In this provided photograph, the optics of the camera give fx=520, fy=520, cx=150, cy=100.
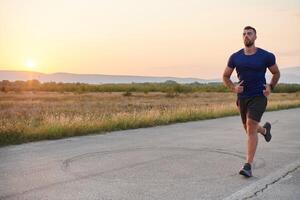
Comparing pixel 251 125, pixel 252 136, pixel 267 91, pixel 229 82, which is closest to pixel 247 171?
pixel 252 136

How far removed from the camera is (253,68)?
7395 millimetres

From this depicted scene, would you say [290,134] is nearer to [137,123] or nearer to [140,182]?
[137,123]

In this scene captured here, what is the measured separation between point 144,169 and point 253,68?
88.3 inches

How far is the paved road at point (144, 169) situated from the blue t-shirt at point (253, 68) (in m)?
1.26

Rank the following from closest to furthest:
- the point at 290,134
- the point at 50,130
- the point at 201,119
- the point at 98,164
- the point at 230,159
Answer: the point at 98,164, the point at 230,159, the point at 50,130, the point at 290,134, the point at 201,119

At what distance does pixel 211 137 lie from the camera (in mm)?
13359

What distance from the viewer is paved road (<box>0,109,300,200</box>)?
628cm

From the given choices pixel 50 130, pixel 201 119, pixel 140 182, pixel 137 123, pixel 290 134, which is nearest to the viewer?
pixel 140 182

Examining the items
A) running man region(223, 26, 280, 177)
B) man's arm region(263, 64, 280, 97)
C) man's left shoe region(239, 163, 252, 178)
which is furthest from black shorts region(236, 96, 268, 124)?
man's left shoe region(239, 163, 252, 178)

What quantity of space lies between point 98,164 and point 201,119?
13434mm

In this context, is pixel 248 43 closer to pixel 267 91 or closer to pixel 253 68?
pixel 253 68

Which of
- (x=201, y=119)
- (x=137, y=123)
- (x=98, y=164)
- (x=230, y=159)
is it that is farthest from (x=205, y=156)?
(x=201, y=119)

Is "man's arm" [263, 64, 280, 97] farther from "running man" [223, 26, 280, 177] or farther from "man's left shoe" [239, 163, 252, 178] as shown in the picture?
"man's left shoe" [239, 163, 252, 178]

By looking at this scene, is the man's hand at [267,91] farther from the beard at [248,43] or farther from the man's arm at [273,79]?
the beard at [248,43]
